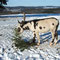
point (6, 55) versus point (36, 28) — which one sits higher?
point (36, 28)

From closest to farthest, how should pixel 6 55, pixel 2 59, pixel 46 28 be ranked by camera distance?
pixel 2 59 < pixel 6 55 < pixel 46 28

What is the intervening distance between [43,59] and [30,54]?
85 cm

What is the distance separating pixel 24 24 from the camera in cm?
847

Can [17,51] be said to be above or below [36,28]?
below

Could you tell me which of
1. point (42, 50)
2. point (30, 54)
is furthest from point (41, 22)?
point (30, 54)

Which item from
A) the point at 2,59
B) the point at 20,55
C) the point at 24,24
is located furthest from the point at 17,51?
the point at 24,24

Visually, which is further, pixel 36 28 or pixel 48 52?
pixel 36 28

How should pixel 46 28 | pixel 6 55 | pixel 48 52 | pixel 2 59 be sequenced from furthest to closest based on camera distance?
pixel 46 28
pixel 48 52
pixel 6 55
pixel 2 59

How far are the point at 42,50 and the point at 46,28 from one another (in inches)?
55.2

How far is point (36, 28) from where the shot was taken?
8289 millimetres

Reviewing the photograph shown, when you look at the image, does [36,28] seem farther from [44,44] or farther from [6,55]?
[6,55]

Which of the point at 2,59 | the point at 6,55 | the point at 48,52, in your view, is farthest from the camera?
the point at 48,52

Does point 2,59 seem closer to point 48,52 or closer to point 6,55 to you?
point 6,55

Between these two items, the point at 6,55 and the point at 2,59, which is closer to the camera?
the point at 2,59
